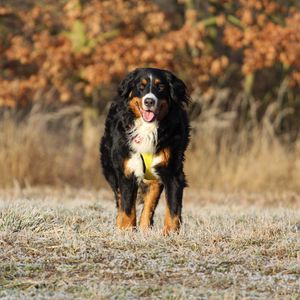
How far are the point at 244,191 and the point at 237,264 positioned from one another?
28.3 feet

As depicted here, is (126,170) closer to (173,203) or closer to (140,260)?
(173,203)

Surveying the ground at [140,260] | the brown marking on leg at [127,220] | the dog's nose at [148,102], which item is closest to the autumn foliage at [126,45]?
the brown marking on leg at [127,220]

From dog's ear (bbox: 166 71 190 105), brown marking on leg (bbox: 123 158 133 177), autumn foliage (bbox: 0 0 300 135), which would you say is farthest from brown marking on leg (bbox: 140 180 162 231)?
autumn foliage (bbox: 0 0 300 135)

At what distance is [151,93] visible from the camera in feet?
22.7

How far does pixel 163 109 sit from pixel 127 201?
34.2 inches

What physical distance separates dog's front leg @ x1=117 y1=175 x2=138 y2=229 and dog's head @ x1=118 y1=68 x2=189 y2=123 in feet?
1.92

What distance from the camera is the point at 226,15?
57.9 feet

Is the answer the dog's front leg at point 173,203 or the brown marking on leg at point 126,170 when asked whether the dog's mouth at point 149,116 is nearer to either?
the brown marking on leg at point 126,170

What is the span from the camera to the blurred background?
48.0 ft

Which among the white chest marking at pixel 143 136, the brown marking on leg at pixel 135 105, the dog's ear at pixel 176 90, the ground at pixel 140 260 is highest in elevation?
the dog's ear at pixel 176 90

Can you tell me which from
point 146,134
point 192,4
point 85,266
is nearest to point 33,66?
point 192,4

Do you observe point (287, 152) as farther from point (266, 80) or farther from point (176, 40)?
point (266, 80)

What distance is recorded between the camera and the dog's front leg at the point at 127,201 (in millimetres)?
7109

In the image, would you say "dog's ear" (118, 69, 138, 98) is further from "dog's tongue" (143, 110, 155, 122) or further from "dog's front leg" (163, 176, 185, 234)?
"dog's front leg" (163, 176, 185, 234)
